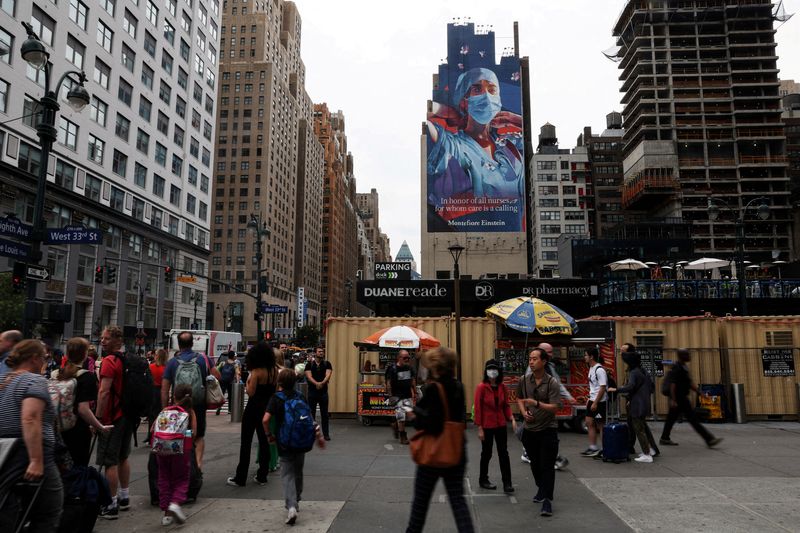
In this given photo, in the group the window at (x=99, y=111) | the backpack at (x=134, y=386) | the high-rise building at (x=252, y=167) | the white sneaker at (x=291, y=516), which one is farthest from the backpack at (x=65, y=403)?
the high-rise building at (x=252, y=167)

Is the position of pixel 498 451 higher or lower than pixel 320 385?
lower

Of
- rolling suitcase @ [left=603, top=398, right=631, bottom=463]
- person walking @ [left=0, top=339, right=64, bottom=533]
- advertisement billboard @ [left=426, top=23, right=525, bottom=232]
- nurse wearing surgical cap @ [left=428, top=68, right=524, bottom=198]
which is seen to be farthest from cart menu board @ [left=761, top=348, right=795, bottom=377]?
nurse wearing surgical cap @ [left=428, top=68, right=524, bottom=198]

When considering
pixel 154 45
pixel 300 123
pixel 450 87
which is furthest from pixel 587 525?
pixel 300 123

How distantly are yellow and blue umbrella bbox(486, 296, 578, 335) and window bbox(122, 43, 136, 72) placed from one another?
43.2 metres

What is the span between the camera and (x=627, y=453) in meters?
9.10

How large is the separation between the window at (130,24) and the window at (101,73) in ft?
15.0

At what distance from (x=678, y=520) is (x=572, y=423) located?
24.0ft

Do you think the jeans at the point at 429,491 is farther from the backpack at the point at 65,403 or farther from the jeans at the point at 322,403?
the jeans at the point at 322,403

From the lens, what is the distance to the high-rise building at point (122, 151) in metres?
33.6

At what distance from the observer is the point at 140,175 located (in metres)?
46.8

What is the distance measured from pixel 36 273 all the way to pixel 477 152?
3381cm

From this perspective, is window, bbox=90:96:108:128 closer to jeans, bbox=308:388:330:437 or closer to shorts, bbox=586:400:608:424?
jeans, bbox=308:388:330:437

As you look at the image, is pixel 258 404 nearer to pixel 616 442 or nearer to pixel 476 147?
pixel 616 442

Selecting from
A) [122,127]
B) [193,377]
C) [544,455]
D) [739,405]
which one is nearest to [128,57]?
[122,127]
